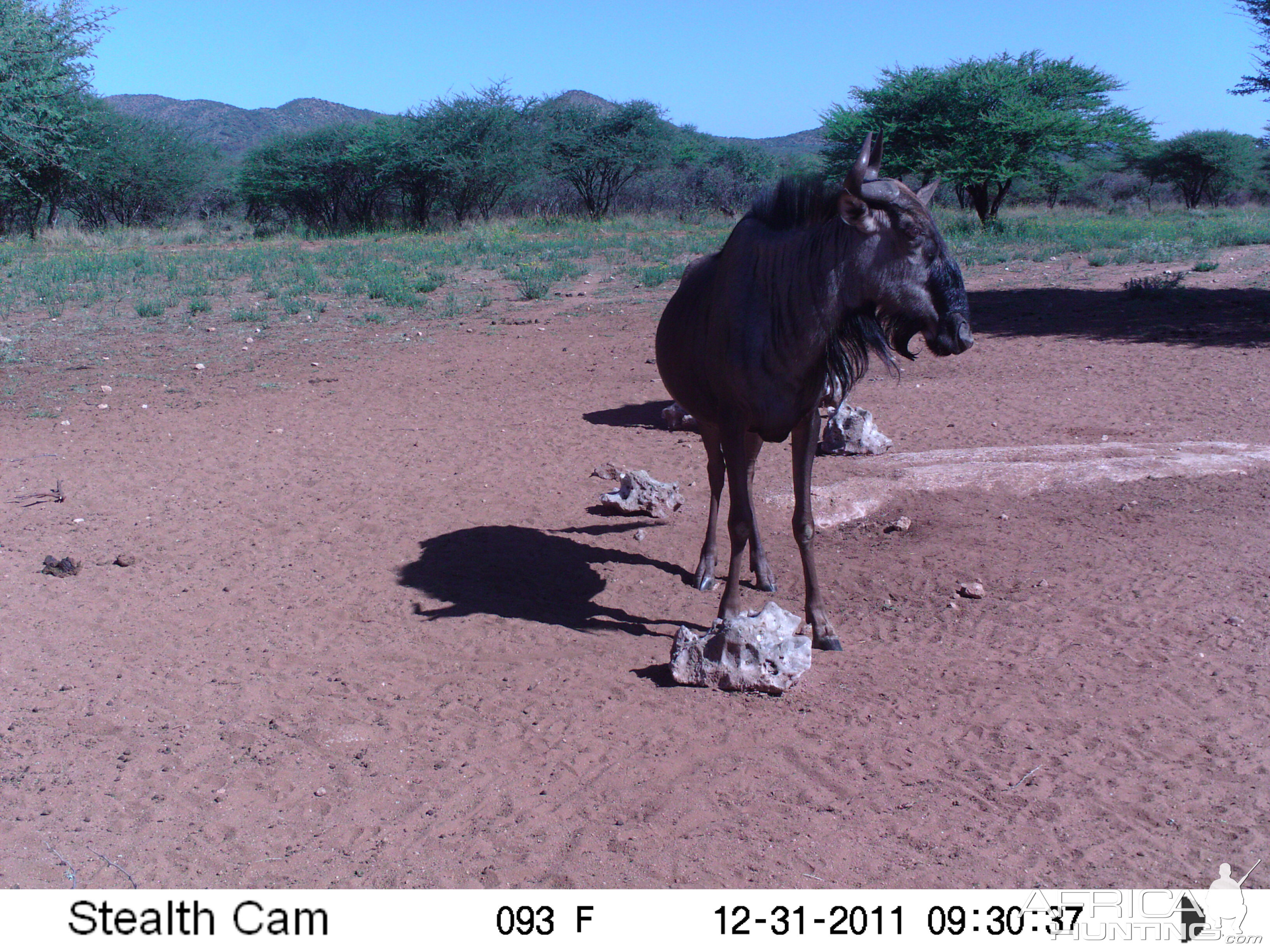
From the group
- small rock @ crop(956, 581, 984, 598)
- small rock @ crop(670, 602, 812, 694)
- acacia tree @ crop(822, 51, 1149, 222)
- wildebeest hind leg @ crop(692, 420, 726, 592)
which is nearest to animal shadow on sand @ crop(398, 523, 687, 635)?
wildebeest hind leg @ crop(692, 420, 726, 592)

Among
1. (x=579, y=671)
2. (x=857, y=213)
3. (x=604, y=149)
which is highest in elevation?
(x=604, y=149)

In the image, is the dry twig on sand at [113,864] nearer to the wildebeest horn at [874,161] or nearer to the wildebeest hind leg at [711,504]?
the wildebeest hind leg at [711,504]

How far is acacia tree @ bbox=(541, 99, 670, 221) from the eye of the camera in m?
39.3

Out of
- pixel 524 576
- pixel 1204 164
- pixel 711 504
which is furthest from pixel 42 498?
pixel 1204 164

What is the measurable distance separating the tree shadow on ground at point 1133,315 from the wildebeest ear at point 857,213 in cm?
924

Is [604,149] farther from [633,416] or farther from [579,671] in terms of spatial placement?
[579,671]

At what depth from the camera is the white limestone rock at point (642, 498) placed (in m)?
6.80

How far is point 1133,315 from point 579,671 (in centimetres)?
1175

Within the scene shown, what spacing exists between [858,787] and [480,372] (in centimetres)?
882

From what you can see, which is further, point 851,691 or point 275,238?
point 275,238

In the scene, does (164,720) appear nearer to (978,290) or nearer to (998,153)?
(978,290)

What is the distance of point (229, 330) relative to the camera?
550 inches

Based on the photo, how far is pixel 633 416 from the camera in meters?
9.52

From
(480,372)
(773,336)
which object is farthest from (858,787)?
(480,372)
